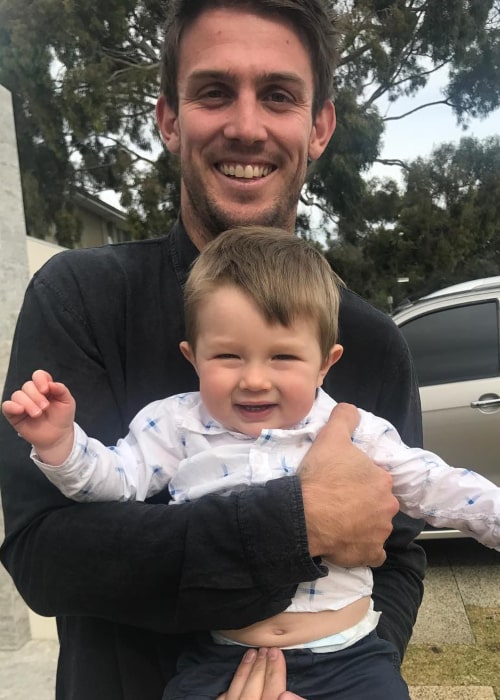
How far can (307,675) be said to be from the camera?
1.42 metres

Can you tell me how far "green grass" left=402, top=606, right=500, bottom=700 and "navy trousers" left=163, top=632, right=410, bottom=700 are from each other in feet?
8.83

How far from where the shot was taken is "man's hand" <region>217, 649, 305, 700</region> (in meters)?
1.32

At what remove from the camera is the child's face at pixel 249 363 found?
1.49 m

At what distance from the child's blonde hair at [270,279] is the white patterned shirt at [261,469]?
22 centimetres

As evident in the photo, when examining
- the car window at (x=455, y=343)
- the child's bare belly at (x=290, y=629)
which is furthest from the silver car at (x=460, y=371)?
the child's bare belly at (x=290, y=629)

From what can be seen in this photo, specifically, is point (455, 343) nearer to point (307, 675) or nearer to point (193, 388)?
point (193, 388)

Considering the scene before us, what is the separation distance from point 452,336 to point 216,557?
4594mm

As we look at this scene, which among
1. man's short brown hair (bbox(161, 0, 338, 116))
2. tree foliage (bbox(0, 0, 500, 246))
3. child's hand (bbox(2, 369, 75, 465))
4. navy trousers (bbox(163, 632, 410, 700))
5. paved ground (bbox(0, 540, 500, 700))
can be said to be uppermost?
tree foliage (bbox(0, 0, 500, 246))

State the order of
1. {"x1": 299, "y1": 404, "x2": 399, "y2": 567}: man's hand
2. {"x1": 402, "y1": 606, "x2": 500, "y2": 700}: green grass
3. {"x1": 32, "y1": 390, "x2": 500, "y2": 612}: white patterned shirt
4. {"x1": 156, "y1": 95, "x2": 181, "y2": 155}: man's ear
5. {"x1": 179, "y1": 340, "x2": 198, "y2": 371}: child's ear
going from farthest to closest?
{"x1": 402, "y1": 606, "x2": 500, "y2": 700}: green grass < {"x1": 156, "y1": 95, "x2": 181, "y2": 155}: man's ear < {"x1": 179, "y1": 340, "x2": 198, "y2": 371}: child's ear < {"x1": 32, "y1": 390, "x2": 500, "y2": 612}: white patterned shirt < {"x1": 299, "y1": 404, "x2": 399, "y2": 567}: man's hand

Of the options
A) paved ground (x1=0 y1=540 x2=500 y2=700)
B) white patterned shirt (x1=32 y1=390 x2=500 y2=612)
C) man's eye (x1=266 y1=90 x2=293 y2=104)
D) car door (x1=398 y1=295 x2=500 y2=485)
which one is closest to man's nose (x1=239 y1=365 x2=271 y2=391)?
white patterned shirt (x1=32 y1=390 x2=500 y2=612)

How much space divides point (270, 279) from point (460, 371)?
165 inches

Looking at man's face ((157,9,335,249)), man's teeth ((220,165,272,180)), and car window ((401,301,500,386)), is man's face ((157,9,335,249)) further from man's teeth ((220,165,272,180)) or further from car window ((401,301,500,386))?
car window ((401,301,500,386))

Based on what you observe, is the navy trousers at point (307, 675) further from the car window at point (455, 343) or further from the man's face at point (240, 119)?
the car window at point (455, 343)

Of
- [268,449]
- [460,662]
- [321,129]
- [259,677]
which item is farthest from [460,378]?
[259,677]
